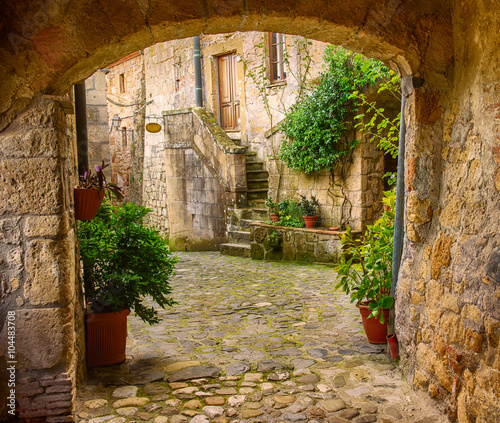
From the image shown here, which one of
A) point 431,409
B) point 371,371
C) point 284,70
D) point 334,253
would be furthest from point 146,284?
point 284,70

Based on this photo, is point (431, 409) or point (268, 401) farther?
point (268, 401)

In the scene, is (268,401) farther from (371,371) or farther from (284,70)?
(284,70)

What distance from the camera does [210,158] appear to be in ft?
31.2

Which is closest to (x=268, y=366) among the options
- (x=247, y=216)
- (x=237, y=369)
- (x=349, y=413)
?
(x=237, y=369)

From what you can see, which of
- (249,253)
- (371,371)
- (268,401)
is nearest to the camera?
(268,401)

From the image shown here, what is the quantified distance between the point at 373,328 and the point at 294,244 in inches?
150

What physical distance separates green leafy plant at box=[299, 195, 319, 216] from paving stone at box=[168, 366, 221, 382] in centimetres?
450

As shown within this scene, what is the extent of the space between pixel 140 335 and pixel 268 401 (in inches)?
68.8

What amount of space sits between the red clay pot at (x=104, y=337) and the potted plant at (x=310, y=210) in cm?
453

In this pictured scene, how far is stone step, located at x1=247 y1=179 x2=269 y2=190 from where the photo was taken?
381 inches

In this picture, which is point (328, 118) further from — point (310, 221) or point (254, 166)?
point (254, 166)

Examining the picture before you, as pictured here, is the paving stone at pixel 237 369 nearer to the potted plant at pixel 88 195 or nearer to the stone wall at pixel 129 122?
the potted plant at pixel 88 195

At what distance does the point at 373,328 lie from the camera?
3924mm

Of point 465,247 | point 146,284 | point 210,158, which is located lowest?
point 146,284
